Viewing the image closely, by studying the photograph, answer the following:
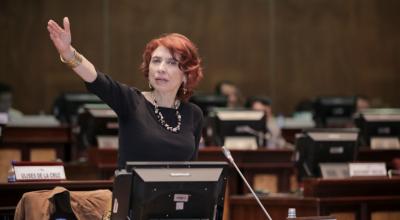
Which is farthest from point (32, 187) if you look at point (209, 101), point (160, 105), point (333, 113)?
point (333, 113)

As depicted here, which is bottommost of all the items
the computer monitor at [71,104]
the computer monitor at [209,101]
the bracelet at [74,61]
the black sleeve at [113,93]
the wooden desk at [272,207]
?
the wooden desk at [272,207]

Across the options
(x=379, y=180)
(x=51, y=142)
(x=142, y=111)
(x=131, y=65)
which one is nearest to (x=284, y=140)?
(x=51, y=142)

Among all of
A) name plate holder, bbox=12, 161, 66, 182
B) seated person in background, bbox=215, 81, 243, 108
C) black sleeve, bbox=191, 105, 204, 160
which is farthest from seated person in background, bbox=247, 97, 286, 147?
black sleeve, bbox=191, 105, 204, 160

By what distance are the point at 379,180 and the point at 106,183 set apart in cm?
213

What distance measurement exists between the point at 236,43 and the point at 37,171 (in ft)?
29.3

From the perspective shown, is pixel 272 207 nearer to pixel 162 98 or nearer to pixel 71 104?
pixel 162 98

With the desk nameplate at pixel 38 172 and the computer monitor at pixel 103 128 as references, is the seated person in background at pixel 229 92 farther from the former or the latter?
the desk nameplate at pixel 38 172

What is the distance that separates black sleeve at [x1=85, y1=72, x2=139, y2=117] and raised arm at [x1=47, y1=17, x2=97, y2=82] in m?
0.04

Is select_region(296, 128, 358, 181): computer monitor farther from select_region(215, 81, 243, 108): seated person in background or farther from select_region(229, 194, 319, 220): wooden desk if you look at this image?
select_region(215, 81, 243, 108): seated person in background

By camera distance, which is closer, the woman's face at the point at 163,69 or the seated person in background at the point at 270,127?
the woman's face at the point at 163,69

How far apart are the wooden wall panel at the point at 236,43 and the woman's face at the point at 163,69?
8687 mm

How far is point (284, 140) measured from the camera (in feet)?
33.4

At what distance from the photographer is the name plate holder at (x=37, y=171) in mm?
4535

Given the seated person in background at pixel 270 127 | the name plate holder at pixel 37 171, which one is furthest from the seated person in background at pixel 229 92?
the name plate holder at pixel 37 171
